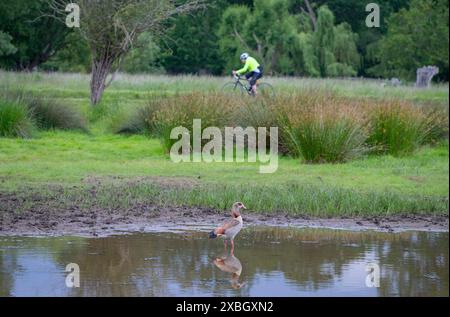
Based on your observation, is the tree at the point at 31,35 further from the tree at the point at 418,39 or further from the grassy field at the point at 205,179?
the grassy field at the point at 205,179

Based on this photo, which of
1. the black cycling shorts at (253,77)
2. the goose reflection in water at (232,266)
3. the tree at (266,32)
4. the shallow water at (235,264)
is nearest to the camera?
the shallow water at (235,264)

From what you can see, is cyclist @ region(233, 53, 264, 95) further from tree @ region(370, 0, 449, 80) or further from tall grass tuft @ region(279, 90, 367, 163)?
tree @ region(370, 0, 449, 80)

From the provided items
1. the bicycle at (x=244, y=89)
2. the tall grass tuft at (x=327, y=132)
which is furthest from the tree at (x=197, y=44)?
the tall grass tuft at (x=327, y=132)

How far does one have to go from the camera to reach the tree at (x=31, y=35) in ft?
150

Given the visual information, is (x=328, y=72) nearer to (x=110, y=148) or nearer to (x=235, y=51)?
(x=235, y=51)

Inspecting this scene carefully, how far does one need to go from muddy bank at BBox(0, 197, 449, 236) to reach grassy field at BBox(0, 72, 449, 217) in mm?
344

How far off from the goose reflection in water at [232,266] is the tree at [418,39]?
37.0 metres

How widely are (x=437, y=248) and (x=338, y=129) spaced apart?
618cm

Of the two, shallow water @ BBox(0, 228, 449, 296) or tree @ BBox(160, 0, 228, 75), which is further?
tree @ BBox(160, 0, 228, 75)

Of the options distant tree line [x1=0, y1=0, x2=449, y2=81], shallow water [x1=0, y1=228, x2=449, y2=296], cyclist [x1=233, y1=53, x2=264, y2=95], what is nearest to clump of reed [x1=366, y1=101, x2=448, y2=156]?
shallow water [x1=0, y1=228, x2=449, y2=296]

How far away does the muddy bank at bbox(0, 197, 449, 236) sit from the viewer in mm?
11391

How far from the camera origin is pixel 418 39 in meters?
49.2

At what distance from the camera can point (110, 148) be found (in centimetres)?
1912

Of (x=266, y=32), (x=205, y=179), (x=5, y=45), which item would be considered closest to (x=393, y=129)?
(x=205, y=179)
